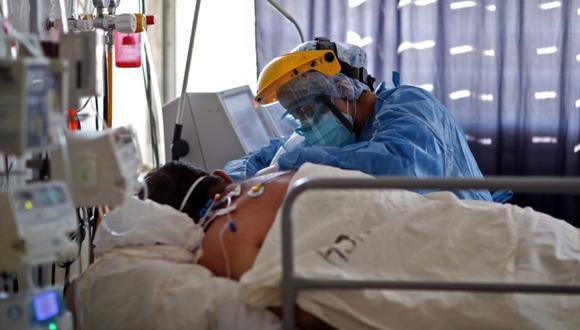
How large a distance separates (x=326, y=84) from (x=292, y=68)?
133 mm

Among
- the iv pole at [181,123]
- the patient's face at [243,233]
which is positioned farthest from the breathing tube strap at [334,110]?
the patient's face at [243,233]

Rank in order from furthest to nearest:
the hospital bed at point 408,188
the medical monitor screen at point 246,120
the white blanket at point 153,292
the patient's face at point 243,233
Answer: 1. the medical monitor screen at point 246,120
2. the patient's face at point 243,233
3. the white blanket at point 153,292
4. the hospital bed at point 408,188

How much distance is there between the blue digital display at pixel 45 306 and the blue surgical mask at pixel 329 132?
1.50 metres

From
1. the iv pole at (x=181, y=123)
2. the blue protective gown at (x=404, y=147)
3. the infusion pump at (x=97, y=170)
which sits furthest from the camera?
the iv pole at (x=181, y=123)

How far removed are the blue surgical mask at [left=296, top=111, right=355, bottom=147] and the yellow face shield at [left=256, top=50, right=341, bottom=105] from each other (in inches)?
5.7

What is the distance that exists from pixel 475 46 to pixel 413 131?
1478mm

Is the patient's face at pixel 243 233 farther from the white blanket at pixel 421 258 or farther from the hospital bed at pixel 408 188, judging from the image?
the hospital bed at pixel 408 188

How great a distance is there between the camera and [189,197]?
2.23 meters

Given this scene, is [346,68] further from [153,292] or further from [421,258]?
[153,292]

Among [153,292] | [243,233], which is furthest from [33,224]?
[243,233]

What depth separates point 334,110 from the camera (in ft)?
8.93

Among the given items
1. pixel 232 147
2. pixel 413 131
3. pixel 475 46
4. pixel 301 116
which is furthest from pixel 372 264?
pixel 475 46

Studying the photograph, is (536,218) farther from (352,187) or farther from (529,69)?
(529,69)

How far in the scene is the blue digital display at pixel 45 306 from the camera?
1.31 meters
